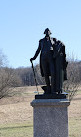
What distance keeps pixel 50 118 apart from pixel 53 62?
1603mm

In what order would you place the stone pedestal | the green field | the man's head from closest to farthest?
the stone pedestal
the man's head
the green field

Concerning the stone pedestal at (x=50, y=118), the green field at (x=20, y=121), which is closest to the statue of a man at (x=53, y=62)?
the stone pedestal at (x=50, y=118)

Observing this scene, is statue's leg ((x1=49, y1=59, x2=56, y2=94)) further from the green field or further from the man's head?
the green field

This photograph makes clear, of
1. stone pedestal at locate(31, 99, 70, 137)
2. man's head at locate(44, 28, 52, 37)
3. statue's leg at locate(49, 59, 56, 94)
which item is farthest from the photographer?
man's head at locate(44, 28, 52, 37)

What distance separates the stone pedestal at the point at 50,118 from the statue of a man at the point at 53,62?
1.42ft

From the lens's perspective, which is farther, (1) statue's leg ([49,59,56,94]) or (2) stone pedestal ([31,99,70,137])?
(1) statue's leg ([49,59,56,94])

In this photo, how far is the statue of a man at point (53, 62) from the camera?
706 centimetres

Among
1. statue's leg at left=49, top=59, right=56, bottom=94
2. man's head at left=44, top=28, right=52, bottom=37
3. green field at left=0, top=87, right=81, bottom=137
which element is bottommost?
green field at left=0, top=87, right=81, bottom=137

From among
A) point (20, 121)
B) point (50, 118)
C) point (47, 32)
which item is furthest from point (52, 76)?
point (20, 121)

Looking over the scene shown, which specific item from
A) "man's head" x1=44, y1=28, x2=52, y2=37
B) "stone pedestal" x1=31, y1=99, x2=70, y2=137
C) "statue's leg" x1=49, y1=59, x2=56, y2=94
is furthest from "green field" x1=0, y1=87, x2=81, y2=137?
"man's head" x1=44, y1=28, x2=52, y2=37

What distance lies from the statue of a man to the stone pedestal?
1.42 ft

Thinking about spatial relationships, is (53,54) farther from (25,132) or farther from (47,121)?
(25,132)

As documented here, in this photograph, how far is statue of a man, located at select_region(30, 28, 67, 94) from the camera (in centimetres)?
706

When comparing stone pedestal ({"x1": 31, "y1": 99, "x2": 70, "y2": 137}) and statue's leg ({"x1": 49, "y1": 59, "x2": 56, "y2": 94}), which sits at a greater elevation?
statue's leg ({"x1": 49, "y1": 59, "x2": 56, "y2": 94})
